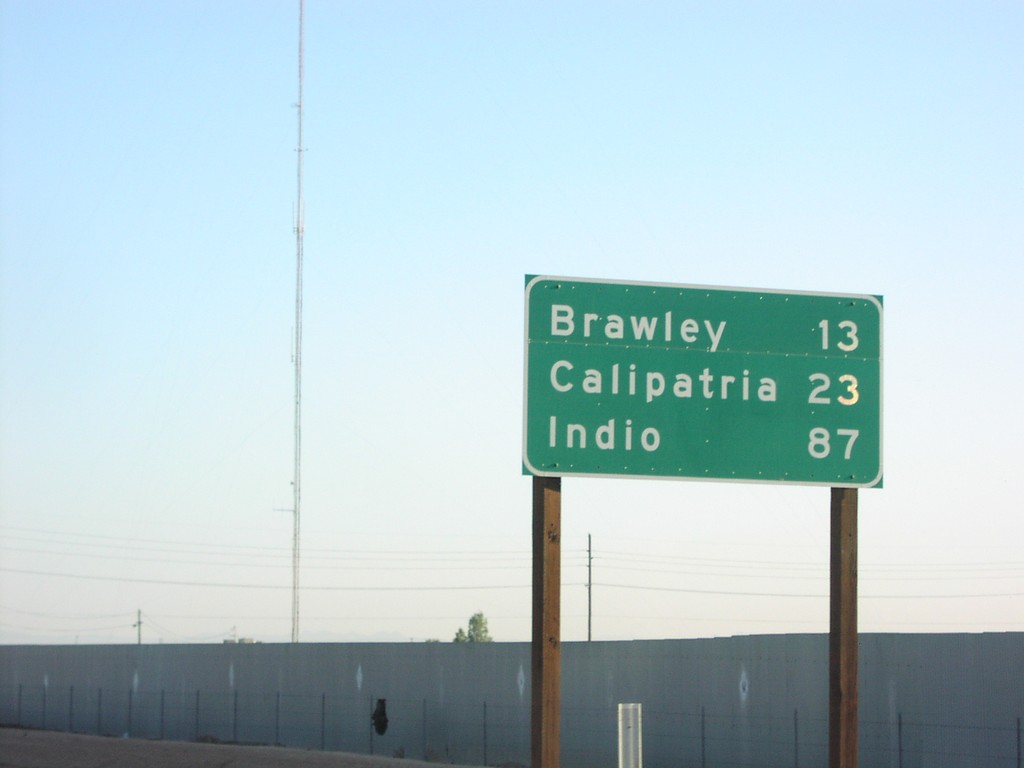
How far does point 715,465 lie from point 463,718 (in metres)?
30.5

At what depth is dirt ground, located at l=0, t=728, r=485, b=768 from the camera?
41375mm

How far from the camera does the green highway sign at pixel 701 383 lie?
1248 centimetres

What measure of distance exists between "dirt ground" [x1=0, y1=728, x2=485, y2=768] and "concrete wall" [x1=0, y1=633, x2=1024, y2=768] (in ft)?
6.47

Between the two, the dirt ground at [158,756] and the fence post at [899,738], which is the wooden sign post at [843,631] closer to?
the fence post at [899,738]

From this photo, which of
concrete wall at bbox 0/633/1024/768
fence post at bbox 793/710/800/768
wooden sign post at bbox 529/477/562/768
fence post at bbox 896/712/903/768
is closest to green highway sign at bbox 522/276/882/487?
wooden sign post at bbox 529/477/562/768

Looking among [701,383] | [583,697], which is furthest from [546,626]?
[583,697]

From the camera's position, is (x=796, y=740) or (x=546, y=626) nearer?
(x=546, y=626)

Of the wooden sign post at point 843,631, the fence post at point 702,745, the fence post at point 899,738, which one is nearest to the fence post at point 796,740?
the fence post at point 899,738

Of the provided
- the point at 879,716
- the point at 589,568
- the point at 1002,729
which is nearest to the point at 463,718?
the point at 879,716

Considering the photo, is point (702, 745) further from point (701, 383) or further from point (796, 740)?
point (701, 383)

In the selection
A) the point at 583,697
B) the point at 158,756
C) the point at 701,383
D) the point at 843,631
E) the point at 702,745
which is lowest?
the point at 158,756

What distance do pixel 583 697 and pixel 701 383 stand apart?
2629 centimetres

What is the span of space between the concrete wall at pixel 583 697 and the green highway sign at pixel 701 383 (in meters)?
16.9

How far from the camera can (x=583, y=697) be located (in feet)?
124
